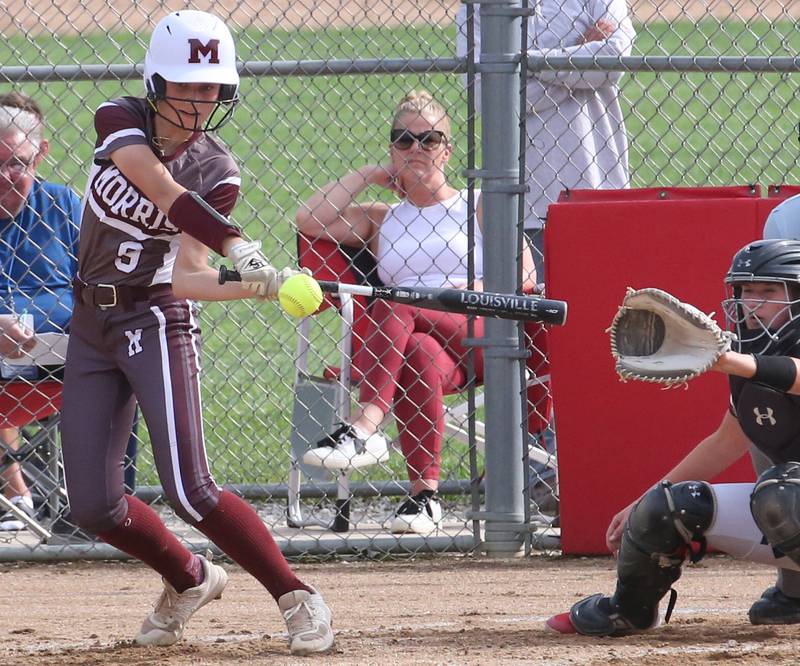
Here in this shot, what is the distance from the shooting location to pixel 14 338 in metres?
5.18

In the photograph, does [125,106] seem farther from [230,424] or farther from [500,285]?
[230,424]

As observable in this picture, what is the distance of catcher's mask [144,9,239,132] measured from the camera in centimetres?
364

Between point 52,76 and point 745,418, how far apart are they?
2869 mm

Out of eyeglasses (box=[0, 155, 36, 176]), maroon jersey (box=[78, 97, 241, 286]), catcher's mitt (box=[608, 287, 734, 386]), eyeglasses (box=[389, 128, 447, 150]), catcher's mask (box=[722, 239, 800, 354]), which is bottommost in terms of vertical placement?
catcher's mitt (box=[608, 287, 734, 386])

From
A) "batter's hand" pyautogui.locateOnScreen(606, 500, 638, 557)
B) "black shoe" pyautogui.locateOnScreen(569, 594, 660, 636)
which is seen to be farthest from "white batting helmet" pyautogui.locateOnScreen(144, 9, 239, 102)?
"black shoe" pyautogui.locateOnScreen(569, 594, 660, 636)

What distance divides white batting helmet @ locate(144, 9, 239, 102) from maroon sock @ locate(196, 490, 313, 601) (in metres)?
1.11

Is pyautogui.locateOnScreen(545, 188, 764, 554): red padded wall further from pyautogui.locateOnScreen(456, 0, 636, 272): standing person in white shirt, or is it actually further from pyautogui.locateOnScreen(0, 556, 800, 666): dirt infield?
pyautogui.locateOnScreen(456, 0, 636, 272): standing person in white shirt

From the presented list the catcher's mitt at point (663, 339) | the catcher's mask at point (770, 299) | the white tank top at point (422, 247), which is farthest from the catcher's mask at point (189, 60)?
the white tank top at point (422, 247)

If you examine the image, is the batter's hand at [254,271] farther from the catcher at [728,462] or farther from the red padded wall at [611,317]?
the red padded wall at [611,317]

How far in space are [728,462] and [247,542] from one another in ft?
4.34

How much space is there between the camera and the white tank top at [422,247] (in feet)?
18.4

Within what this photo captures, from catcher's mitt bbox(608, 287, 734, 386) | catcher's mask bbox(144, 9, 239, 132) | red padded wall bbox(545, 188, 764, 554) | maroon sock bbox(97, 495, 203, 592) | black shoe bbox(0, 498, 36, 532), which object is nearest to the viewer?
catcher's mitt bbox(608, 287, 734, 386)

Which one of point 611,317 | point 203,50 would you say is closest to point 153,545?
point 203,50

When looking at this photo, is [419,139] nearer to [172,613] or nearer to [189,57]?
[189,57]
